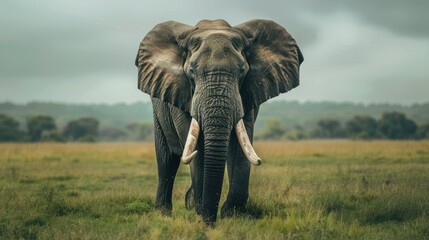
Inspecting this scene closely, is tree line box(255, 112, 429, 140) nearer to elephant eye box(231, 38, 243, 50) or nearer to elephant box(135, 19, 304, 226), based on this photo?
elephant box(135, 19, 304, 226)

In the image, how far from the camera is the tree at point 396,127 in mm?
67500

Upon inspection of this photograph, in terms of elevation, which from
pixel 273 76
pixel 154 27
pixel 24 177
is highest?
pixel 154 27

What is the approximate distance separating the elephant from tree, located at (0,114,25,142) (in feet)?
212

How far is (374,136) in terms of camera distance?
68.0m

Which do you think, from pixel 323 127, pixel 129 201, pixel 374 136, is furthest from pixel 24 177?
pixel 323 127

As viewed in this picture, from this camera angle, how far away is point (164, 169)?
11305 mm

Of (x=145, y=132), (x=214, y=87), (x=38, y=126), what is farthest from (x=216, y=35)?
(x=145, y=132)

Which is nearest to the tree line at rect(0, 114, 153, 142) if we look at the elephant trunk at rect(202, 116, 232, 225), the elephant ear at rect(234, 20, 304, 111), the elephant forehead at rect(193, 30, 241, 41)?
the elephant ear at rect(234, 20, 304, 111)

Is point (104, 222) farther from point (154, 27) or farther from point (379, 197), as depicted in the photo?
point (379, 197)

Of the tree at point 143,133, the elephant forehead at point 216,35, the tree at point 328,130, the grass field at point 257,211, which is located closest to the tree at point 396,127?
the tree at point 328,130

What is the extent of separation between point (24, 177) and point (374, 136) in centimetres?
5490

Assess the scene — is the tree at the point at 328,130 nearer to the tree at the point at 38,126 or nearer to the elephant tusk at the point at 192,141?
the tree at the point at 38,126

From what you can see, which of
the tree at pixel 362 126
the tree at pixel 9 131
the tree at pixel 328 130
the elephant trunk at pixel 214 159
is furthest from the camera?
the tree at pixel 328 130

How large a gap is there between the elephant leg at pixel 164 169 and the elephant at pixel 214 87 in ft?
0.13
